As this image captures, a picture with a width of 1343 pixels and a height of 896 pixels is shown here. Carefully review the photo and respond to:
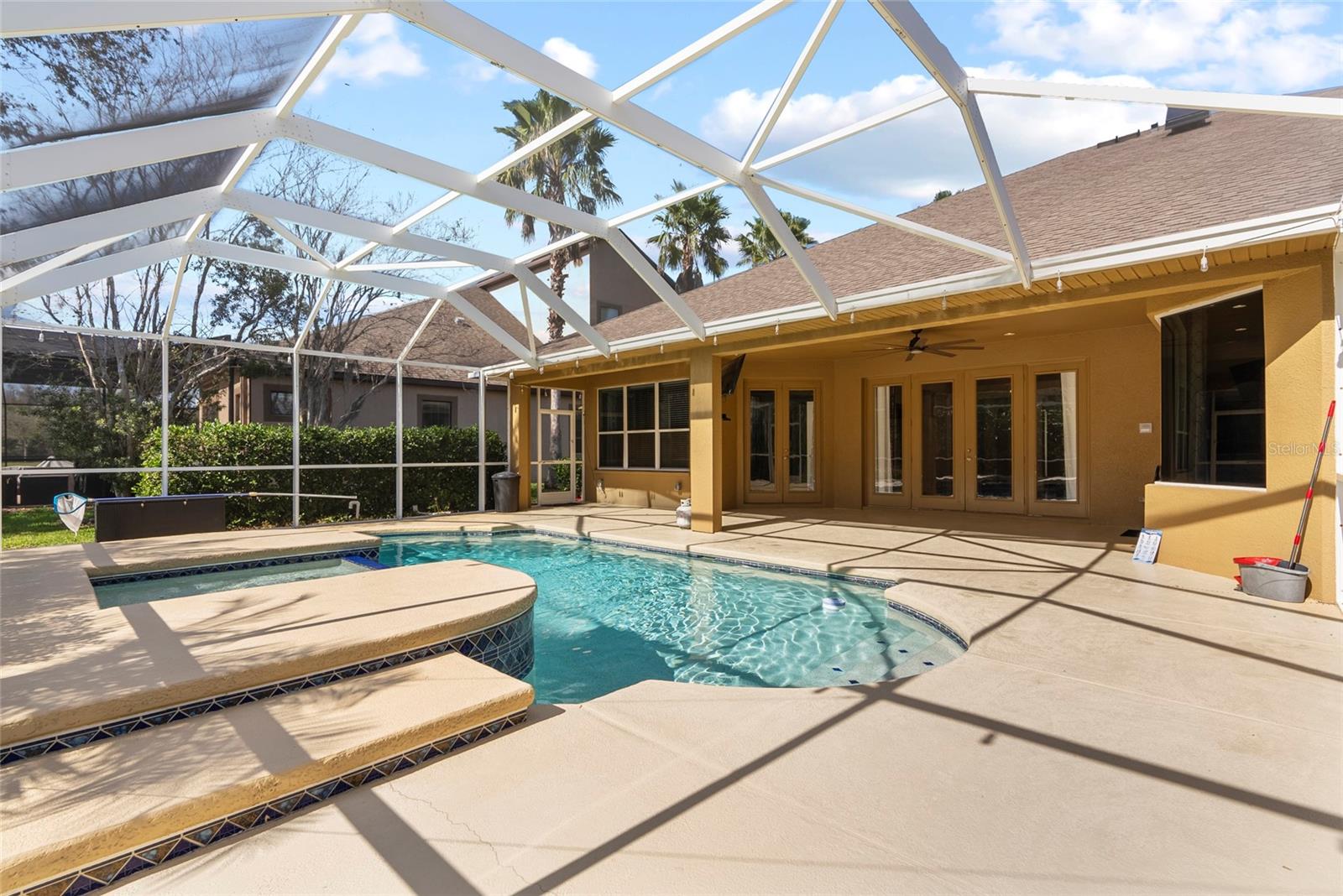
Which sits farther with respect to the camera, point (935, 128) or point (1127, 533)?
point (1127, 533)

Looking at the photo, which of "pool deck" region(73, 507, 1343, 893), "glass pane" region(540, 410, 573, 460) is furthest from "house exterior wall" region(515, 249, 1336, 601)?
"glass pane" region(540, 410, 573, 460)

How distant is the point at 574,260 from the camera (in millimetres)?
19141

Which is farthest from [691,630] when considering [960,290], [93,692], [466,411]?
[466,411]

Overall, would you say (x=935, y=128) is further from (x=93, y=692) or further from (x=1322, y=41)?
(x=93, y=692)

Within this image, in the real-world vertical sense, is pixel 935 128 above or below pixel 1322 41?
below

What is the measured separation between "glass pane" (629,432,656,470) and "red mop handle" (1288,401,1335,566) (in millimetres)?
9629

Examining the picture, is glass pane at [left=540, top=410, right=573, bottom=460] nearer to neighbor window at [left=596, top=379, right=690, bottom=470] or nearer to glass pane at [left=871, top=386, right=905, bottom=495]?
neighbor window at [left=596, top=379, right=690, bottom=470]

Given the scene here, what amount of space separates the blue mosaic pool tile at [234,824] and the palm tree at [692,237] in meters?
21.3

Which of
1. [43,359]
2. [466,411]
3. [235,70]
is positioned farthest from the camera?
[466,411]

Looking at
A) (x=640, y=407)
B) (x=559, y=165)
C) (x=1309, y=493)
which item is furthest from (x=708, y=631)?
(x=559, y=165)

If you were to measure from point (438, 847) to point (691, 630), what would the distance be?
11.9 feet

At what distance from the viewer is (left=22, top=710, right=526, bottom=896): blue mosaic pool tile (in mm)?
1993

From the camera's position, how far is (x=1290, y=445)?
5391 millimetres

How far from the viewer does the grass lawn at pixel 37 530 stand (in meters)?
9.45
